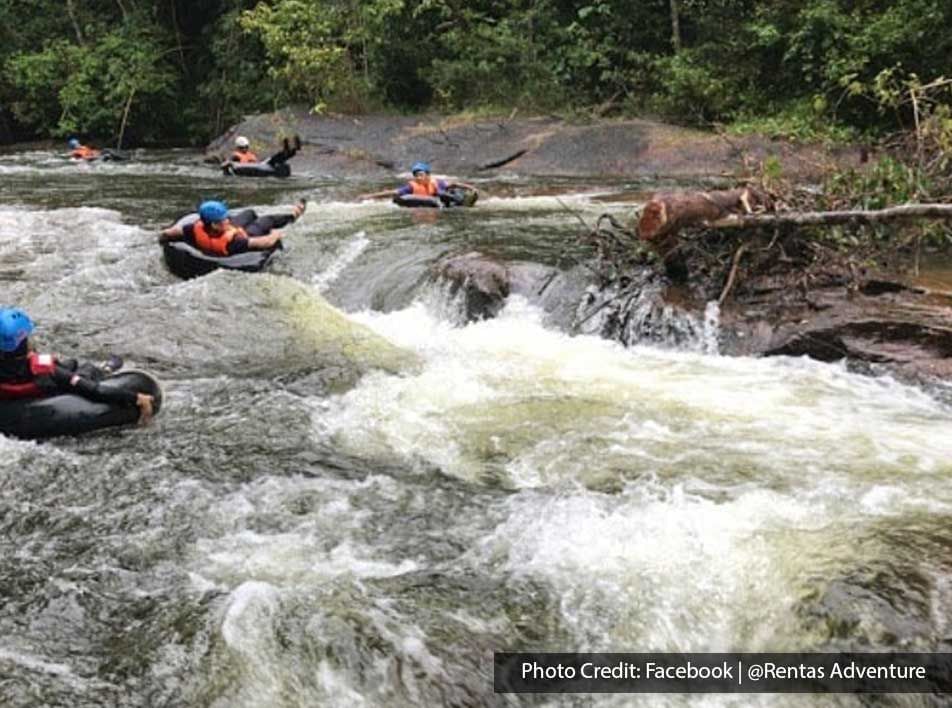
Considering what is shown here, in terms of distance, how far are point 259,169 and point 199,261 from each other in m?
6.93

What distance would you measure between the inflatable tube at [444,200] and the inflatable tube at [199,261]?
2.92 meters

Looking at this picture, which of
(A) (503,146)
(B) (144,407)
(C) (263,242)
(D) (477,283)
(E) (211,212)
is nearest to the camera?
(B) (144,407)

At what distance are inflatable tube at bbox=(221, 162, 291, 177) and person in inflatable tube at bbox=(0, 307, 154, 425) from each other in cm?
1032

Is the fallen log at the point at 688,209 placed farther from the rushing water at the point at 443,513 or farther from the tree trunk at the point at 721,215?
the rushing water at the point at 443,513

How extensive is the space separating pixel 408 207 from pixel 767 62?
8146 mm

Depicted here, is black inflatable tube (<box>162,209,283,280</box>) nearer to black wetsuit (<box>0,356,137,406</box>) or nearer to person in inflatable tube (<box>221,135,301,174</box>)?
black wetsuit (<box>0,356,137,406</box>)

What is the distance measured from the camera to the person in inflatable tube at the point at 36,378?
527 centimetres

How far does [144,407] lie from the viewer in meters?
5.62

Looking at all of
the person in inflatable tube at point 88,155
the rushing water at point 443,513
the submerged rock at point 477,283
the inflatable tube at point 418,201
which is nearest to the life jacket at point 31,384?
the rushing water at point 443,513

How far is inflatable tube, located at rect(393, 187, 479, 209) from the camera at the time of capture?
1159 cm

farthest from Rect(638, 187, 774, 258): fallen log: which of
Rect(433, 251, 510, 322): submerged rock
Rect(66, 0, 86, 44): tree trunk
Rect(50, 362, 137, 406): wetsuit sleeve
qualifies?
Rect(66, 0, 86, 44): tree trunk

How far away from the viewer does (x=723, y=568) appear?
3.72m

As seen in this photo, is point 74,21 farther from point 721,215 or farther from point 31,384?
point 721,215

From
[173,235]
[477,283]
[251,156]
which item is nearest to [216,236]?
[173,235]
